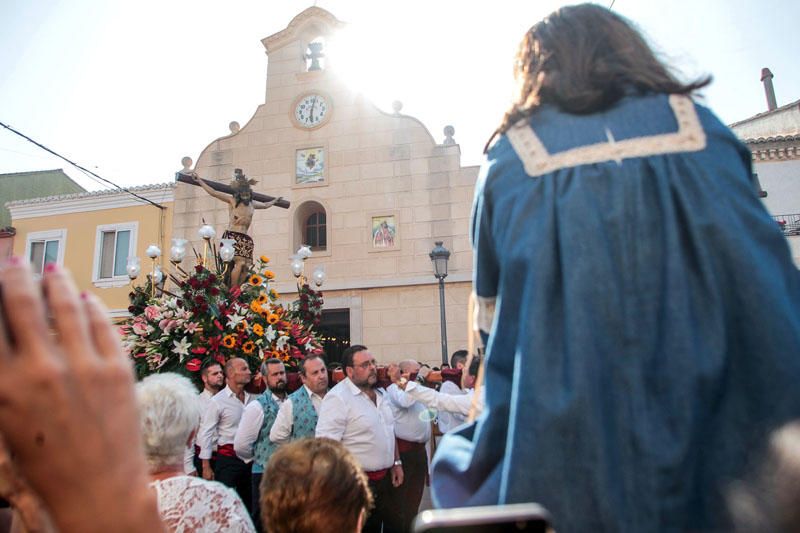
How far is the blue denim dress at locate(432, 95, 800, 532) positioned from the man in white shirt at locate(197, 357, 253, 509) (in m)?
5.20

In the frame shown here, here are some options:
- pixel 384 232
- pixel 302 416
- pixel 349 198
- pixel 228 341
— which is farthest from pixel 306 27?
pixel 302 416

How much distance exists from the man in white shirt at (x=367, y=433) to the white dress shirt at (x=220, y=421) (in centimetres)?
127

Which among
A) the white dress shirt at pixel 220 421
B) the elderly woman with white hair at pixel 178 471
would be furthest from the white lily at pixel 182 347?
the elderly woman with white hair at pixel 178 471

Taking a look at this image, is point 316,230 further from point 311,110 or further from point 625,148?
point 625,148

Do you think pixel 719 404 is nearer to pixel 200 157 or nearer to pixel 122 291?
pixel 200 157

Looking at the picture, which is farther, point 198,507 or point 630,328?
point 198,507

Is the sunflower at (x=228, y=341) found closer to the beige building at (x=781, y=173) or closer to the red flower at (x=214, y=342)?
the red flower at (x=214, y=342)

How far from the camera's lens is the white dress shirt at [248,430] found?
5570 millimetres

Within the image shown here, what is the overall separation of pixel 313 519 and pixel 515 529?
1672mm

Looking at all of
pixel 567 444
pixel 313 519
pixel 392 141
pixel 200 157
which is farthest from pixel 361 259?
pixel 567 444

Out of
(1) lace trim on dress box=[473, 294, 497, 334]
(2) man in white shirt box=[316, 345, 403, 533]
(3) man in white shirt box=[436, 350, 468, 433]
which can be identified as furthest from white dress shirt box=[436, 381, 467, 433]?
(1) lace trim on dress box=[473, 294, 497, 334]

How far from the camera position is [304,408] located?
5648 millimetres

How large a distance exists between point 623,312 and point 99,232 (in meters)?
20.6

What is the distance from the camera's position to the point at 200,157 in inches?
676
